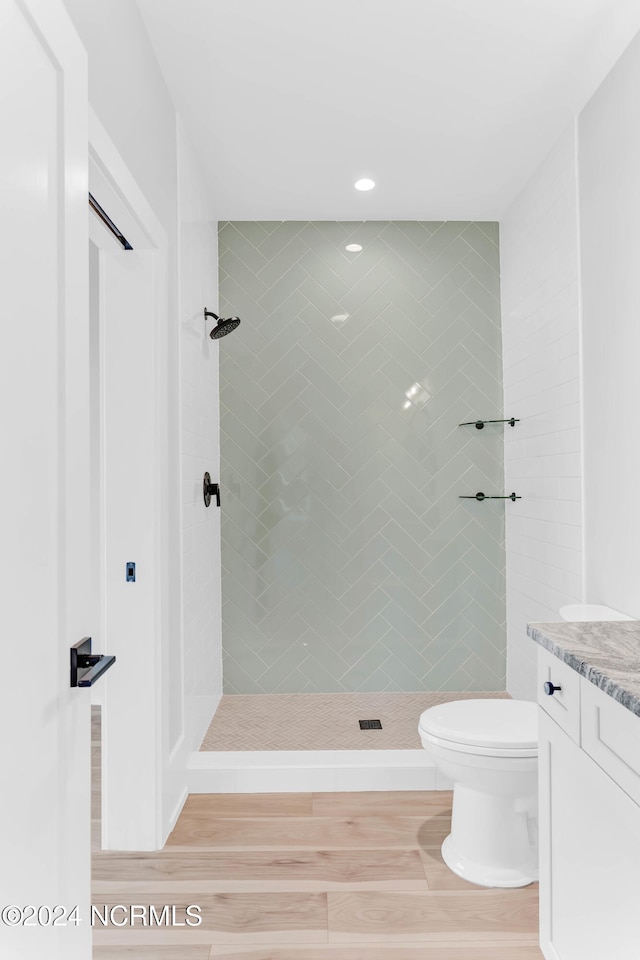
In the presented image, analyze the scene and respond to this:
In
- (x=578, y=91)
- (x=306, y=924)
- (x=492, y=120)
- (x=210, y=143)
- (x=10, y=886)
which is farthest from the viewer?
(x=210, y=143)

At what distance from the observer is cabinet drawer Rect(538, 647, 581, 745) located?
1.35m

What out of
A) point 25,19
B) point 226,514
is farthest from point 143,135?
point 226,514

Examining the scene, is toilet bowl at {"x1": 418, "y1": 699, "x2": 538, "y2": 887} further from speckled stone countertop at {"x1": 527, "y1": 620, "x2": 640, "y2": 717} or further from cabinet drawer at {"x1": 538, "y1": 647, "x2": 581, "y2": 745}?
speckled stone countertop at {"x1": 527, "y1": 620, "x2": 640, "y2": 717}

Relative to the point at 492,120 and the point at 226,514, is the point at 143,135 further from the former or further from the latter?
the point at 226,514

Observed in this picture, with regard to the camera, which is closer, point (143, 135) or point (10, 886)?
point (10, 886)

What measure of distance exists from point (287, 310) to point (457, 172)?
1.09 metres

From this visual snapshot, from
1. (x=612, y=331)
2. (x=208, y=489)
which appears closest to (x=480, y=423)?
(x=612, y=331)

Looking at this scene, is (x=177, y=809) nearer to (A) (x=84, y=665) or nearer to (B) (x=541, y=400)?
(A) (x=84, y=665)

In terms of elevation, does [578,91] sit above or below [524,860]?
above

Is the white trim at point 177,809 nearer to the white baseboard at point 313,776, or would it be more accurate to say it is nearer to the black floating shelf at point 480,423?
the white baseboard at point 313,776

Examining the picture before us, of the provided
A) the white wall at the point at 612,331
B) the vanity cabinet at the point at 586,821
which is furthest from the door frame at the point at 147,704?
the white wall at the point at 612,331

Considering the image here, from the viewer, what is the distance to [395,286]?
3416mm

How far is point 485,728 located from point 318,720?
1.21 m

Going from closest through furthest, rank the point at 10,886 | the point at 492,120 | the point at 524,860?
the point at 10,886 → the point at 524,860 → the point at 492,120
